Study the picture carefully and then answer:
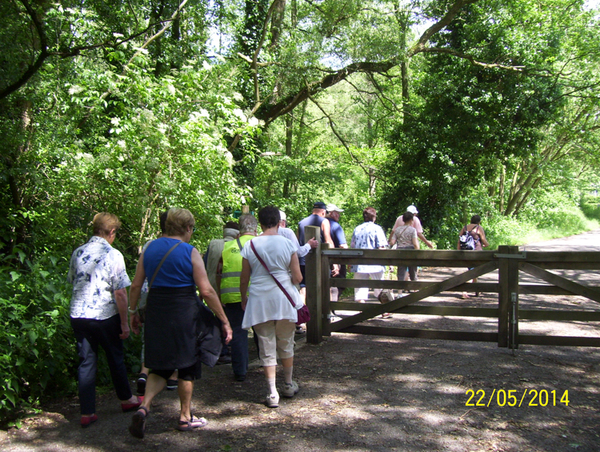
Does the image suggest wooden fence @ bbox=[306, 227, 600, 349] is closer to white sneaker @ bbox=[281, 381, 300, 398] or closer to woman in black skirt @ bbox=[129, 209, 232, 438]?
white sneaker @ bbox=[281, 381, 300, 398]

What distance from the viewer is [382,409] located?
4.54 m

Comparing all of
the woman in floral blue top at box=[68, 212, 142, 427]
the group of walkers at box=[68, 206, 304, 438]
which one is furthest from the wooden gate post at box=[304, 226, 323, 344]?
the woman in floral blue top at box=[68, 212, 142, 427]

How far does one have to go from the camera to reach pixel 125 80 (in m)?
8.65

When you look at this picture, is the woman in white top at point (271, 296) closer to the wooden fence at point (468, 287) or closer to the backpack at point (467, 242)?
the wooden fence at point (468, 287)

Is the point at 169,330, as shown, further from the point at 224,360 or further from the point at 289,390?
the point at 224,360

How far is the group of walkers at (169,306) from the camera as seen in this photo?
3939mm

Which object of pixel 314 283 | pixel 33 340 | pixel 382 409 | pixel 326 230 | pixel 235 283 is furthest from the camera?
pixel 326 230

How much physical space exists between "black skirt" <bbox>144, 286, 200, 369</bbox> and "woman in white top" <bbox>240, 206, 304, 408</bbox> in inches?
31.0

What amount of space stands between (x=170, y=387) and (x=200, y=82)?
562cm

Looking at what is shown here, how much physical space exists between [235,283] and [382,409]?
1887 mm

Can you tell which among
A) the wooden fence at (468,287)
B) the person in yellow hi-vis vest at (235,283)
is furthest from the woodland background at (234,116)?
the wooden fence at (468,287)

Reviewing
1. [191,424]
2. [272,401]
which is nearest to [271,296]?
[272,401]

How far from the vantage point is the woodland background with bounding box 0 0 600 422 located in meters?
7.51

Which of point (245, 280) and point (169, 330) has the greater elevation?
point (245, 280)
